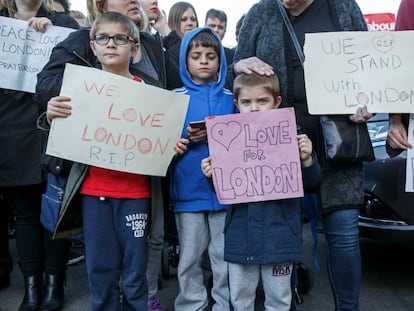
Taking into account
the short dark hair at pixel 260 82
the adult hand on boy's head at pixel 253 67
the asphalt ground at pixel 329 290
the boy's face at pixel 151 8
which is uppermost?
the boy's face at pixel 151 8

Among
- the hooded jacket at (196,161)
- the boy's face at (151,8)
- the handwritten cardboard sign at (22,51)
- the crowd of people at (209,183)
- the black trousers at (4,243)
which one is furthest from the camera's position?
the boy's face at (151,8)

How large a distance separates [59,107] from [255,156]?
3.00 feet

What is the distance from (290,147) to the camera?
8.21 feet

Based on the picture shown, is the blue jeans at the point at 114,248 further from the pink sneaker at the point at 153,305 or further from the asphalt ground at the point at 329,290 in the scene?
the asphalt ground at the point at 329,290

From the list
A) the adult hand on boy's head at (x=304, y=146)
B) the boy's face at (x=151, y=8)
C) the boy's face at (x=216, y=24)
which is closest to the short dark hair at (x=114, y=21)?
the adult hand on boy's head at (x=304, y=146)

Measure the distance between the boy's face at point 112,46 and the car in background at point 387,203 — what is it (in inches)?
75.5

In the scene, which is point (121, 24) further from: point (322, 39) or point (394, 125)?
point (394, 125)

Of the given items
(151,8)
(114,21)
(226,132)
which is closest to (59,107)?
(114,21)

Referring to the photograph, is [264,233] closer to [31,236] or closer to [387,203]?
[387,203]

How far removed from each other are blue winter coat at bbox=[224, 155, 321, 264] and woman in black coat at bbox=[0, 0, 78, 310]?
1.20 metres

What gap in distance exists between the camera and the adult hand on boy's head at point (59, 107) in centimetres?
247

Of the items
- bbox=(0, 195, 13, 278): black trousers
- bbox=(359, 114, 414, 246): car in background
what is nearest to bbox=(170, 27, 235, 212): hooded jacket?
bbox=(359, 114, 414, 246): car in background

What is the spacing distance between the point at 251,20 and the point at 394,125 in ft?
2.89

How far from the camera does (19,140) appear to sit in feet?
10.5
